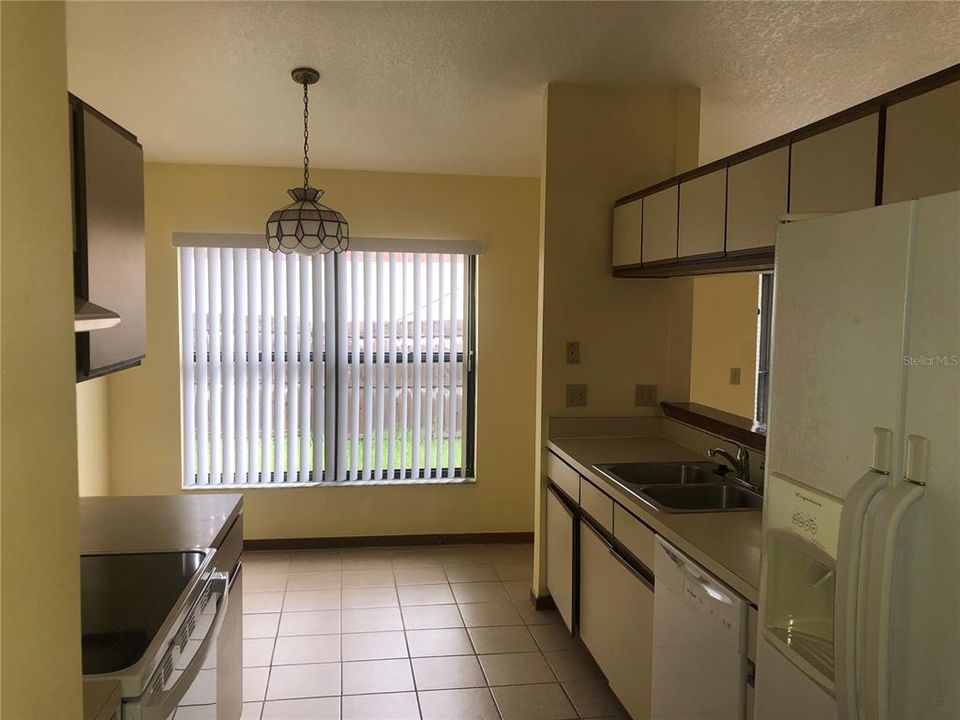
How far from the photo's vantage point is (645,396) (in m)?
3.68

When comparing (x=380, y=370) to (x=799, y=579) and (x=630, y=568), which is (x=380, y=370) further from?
(x=799, y=579)

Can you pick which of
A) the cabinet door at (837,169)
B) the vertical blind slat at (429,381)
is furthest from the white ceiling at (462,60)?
the vertical blind slat at (429,381)

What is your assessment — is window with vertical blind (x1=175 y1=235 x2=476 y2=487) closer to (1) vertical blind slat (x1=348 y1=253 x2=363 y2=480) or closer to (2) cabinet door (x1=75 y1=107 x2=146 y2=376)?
(1) vertical blind slat (x1=348 y1=253 x2=363 y2=480)

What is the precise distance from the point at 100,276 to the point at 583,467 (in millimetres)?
2092

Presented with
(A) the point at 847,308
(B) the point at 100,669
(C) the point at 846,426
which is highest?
(A) the point at 847,308

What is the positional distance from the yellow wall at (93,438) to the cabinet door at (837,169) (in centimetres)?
384

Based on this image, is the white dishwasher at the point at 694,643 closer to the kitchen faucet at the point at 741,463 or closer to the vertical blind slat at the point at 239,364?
the kitchen faucet at the point at 741,463

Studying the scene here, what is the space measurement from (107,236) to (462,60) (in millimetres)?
1804

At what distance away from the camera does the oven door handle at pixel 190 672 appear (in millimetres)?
1474

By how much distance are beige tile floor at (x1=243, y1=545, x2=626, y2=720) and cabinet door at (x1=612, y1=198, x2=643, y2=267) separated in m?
1.87

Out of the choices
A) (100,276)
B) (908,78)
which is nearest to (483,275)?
(908,78)

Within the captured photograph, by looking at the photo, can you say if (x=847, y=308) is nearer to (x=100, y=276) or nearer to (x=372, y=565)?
(x=100, y=276)

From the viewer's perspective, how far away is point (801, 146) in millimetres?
2145

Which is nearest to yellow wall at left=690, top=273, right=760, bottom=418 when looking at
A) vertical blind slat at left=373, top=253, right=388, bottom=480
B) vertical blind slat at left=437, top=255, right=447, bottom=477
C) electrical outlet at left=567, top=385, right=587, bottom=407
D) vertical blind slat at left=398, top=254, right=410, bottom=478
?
vertical blind slat at left=437, top=255, right=447, bottom=477
